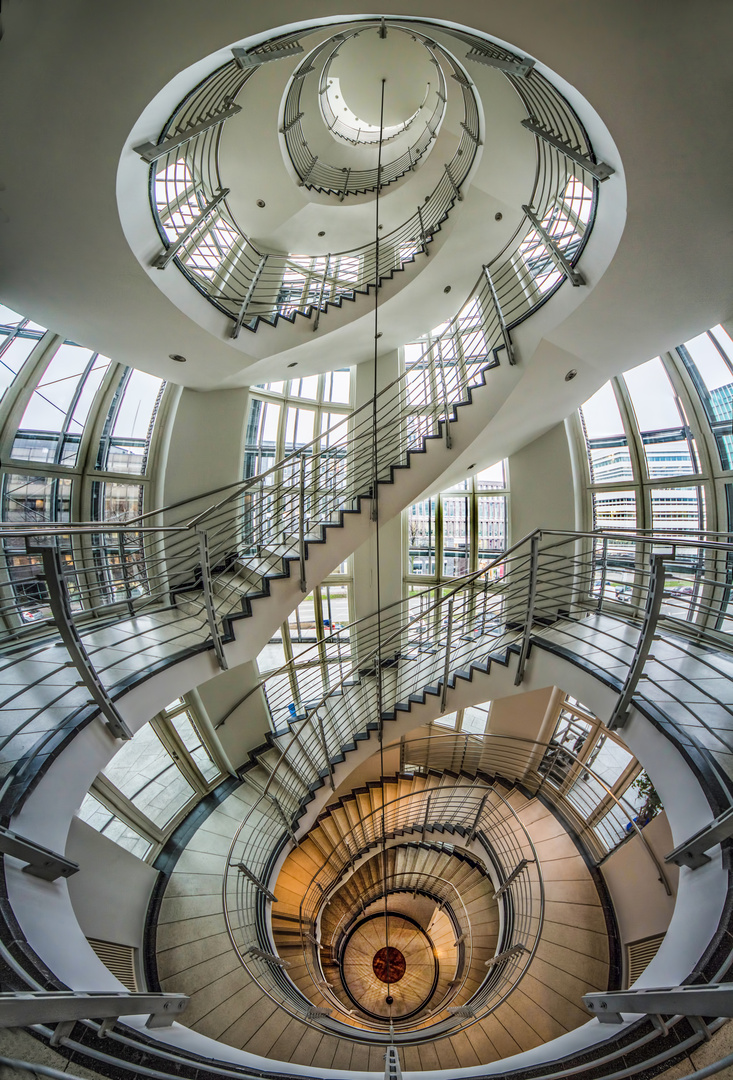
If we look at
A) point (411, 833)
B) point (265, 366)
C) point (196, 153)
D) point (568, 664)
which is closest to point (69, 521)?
point (265, 366)

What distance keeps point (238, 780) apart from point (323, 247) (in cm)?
675

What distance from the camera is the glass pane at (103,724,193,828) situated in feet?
15.0

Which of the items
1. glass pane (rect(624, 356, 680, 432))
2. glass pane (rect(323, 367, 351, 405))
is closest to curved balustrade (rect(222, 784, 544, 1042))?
glass pane (rect(624, 356, 680, 432))

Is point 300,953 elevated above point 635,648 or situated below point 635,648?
below

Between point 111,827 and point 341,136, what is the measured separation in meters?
8.23

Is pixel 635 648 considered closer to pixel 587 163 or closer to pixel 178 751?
pixel 587 163

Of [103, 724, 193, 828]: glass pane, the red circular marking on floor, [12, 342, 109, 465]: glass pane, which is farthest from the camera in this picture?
the red circular marking on floor

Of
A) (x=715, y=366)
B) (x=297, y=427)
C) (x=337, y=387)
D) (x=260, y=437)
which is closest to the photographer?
(x=715, y=366)

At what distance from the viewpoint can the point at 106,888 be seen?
3.58 metres

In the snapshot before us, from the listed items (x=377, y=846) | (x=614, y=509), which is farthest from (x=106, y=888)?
(x=614, y=509)

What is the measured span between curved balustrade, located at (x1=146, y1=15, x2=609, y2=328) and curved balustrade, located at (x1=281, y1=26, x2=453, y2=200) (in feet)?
2.06

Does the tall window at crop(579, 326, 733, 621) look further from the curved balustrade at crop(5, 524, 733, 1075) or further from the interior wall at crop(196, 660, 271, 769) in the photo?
the interior wall at crop(196, 660, 271, 769)

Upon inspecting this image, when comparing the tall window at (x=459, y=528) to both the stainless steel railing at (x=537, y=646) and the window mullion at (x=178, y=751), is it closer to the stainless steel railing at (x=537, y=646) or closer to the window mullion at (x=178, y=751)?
the stainless steel railing at (x=537, y=646)

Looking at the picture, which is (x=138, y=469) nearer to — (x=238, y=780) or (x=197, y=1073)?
(x=238, y=780)
